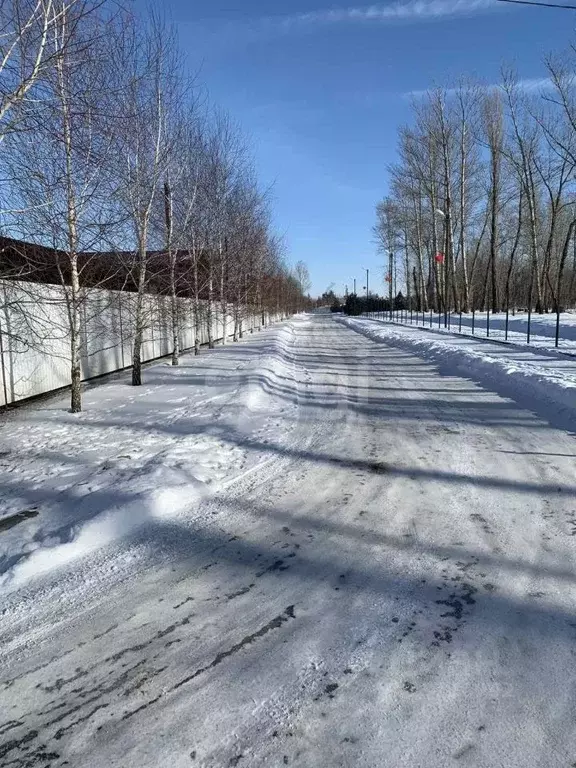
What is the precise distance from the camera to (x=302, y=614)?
9.37 ft

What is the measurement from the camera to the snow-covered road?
2.05m

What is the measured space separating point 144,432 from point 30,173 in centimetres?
442

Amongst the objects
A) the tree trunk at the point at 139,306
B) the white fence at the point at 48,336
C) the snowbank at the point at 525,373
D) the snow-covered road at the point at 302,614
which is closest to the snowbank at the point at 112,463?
the snow-covered road at the point at 302,614

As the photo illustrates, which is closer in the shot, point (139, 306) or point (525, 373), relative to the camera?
point (525, 373)

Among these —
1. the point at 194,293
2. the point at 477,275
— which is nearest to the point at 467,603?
the point at 194,293

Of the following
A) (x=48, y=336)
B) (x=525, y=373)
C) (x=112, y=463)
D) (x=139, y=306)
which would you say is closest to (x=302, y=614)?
(x=112, y=463)

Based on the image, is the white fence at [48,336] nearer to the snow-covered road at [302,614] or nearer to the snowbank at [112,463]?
the snowbank at [112,463]

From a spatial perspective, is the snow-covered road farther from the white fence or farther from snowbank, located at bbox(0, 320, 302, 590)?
the white fence

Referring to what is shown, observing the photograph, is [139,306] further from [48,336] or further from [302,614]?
[302,614]

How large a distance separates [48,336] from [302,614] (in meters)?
9.41

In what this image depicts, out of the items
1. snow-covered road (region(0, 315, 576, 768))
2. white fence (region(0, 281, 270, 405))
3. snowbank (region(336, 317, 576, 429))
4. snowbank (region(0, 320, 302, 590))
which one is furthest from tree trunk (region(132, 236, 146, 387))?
snowbank (region(336, 317, 576, 429))

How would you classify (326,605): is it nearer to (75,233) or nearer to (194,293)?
(75,233)

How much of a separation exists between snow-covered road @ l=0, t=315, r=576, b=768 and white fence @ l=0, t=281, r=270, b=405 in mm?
3642

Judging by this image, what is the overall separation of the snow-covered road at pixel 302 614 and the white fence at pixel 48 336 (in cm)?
364
